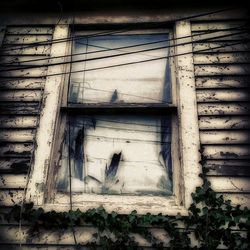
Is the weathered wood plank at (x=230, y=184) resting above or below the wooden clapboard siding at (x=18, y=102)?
below

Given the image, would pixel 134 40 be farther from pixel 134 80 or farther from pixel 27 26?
pixel 27 26

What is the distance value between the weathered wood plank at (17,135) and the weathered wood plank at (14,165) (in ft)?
0.70

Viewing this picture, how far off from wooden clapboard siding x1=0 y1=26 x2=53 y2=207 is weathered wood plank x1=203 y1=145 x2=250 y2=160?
5.56ft

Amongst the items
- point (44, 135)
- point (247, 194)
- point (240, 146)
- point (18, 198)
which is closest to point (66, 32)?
point (44, 135)

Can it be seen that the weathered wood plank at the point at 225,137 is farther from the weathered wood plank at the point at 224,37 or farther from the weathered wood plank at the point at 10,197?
the weathered wood plank at the point at 10,197

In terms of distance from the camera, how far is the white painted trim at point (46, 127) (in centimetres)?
296

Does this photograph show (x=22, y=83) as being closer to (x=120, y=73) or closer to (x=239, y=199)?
(x=120, y=73)

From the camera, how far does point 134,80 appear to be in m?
3.70

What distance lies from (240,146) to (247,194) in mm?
463

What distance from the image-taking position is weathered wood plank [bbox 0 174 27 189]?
9.82 ft

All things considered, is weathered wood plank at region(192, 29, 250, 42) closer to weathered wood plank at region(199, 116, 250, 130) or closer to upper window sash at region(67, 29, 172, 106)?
upper window sash at region(67, 29, 172, 106)

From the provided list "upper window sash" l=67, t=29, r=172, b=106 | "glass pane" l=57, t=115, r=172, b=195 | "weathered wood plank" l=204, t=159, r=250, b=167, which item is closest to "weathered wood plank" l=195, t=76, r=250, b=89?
"upper window sash" l=67, t=29, r=172, b=106

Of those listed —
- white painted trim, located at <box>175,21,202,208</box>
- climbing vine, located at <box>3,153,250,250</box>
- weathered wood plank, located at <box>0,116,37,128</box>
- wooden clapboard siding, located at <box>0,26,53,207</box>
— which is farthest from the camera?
weathered wood plank, located at <box>0,116,37,128</box>

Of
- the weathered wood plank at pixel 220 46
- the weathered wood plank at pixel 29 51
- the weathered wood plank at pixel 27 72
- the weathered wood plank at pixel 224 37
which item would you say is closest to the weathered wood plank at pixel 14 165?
the weathered wood plank at pixel 27 72
